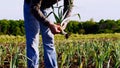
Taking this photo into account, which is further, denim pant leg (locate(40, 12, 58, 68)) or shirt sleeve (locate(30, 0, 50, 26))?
denim pant leg (locate(40, 12, 58, 68))

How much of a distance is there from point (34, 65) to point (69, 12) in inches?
29.9

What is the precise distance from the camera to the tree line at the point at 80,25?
1147 inches

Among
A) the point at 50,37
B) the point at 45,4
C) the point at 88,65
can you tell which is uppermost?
the point at 45,4

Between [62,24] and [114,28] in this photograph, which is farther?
[114,28]

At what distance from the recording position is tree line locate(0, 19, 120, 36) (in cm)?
2912

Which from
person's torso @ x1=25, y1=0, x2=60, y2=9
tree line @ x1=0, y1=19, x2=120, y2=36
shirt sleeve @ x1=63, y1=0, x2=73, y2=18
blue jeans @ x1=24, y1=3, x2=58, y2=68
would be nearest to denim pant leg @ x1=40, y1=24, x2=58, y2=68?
blue jeans @ x1=24, y1=3, x2=58, y2=68

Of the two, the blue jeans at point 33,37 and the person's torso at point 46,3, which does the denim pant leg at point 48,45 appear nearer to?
the blue jeans at point 33,37

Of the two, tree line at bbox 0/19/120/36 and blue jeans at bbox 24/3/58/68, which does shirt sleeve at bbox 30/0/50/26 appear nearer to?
blue jeans at bbox 24/3/58/68

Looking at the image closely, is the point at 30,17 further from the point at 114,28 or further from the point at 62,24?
the point at 114,28

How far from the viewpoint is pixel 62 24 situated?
4859mm

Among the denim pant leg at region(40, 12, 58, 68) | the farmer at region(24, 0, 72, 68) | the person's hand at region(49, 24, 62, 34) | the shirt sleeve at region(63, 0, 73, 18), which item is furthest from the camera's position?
the denim pant leg at region(40, 12, 58, 68)

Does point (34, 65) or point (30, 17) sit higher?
point (30, 17)

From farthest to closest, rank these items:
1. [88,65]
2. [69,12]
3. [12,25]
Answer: [12,25]
[88,65]
[69,12]

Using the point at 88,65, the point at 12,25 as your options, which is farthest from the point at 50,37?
the point at 12,25
